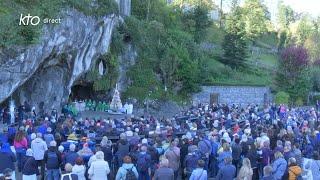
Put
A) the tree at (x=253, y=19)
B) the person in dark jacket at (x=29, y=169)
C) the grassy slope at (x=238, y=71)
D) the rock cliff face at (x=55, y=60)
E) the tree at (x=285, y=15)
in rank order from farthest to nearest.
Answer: the tree at (x=285, y=15) → the tree at (x=253, y=19) → the grassy slope at (x=238, y=71) → the rock cliff face at (x=55, y=60) → the person in dark jacket at (x=29, y=169)

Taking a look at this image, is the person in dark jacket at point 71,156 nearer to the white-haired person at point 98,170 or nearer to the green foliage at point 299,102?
the white-haired person at point 98,170

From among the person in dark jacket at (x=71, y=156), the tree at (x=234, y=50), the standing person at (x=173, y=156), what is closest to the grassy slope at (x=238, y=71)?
the tree at (x=234, y=50)

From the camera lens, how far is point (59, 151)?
13.9 meters

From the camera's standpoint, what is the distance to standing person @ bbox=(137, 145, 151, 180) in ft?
45.9

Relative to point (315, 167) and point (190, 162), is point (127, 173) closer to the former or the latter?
point (190, 162)

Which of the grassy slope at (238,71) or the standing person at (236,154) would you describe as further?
the grassy slope at (238,71)

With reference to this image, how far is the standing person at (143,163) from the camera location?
14.0m

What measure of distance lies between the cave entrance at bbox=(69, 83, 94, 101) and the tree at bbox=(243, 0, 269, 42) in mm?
28919

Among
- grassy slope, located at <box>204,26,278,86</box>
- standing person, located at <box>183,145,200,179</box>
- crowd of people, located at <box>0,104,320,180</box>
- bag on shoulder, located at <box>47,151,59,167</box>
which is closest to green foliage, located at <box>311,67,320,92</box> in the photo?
grassy slope, located at <box>204,26,278,86</box>

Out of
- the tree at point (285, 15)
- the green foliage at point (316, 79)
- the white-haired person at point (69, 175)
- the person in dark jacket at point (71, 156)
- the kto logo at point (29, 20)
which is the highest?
the tree at point (285, 15)

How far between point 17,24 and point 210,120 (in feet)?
33.4

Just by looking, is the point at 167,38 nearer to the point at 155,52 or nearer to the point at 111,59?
the point at 155,52

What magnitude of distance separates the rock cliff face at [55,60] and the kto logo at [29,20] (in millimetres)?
759

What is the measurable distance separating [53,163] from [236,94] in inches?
1434
